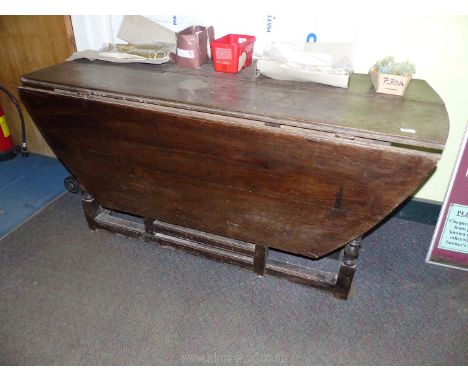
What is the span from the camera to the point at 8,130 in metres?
2.59

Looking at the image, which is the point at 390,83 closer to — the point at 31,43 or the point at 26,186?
the point at 31,43

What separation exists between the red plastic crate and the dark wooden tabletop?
3 cm

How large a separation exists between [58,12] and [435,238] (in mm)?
2281

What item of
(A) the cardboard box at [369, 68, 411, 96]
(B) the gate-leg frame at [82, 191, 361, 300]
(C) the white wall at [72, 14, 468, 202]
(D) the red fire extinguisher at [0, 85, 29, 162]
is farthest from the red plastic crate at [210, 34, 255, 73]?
(D) the red fire extinguisher at [0, 85, 29, 162]

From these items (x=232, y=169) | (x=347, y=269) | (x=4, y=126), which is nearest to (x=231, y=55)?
(x=232, y=169)

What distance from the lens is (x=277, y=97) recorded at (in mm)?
1405

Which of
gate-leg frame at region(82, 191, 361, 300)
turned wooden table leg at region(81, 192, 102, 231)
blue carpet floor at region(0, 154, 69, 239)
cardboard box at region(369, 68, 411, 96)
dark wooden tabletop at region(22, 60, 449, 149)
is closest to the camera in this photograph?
dark wooden tabletop at region(22, 60, 449, 149)

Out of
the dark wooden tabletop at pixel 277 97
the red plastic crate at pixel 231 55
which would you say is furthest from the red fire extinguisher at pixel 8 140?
the red plastic crate at pixel 231 55

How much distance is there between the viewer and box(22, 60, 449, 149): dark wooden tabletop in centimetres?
Answer: 119

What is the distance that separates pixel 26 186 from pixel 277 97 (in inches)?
71.9

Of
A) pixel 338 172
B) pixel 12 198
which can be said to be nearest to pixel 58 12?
pixel 12 198

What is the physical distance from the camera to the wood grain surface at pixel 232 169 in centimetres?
120

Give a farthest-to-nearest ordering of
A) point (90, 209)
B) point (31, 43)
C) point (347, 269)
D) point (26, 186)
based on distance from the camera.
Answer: point (26, 186) < point (31, 43) < point (90, 209) < point (347, 269)

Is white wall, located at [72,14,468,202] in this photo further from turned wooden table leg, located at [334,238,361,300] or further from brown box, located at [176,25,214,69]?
turned wooden table leg, located at [334,238,361,300]
